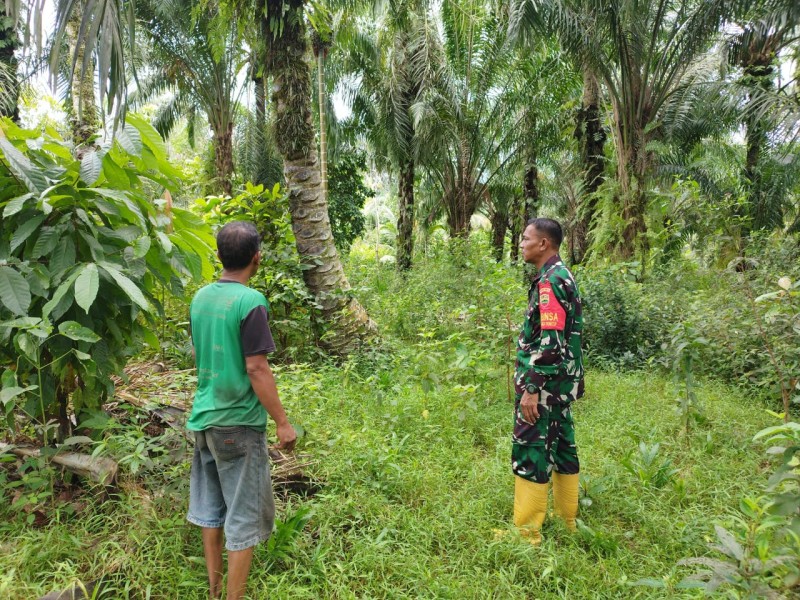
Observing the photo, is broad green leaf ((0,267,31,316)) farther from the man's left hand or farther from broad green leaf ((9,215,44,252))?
the man's left hand

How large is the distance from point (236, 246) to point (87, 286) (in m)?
0.66

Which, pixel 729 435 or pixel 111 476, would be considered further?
pixel 729 435

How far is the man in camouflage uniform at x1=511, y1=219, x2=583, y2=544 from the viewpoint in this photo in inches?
102

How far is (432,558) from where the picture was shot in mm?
2486

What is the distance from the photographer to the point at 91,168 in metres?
2.30

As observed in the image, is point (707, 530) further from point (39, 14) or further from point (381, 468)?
point (39, 14)

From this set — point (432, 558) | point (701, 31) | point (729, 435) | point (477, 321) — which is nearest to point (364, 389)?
point (477, 321)

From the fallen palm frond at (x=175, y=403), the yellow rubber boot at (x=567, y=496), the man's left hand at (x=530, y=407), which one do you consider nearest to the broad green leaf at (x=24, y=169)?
the fallen palm frond at (x=175, y=403)

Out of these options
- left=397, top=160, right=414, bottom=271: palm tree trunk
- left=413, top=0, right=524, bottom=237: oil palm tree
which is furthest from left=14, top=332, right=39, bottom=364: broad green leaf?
left=397, top=160, right=414, bottom=271: palm tree trunk

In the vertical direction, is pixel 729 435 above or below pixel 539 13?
below

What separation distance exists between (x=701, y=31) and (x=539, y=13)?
269cm

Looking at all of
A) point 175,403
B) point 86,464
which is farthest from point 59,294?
point 175,403

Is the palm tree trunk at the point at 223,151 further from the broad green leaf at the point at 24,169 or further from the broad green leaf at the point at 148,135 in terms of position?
the broad green leaf at the point at 24,169

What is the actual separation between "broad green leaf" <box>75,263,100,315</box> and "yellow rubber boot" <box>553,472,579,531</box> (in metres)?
2.52
